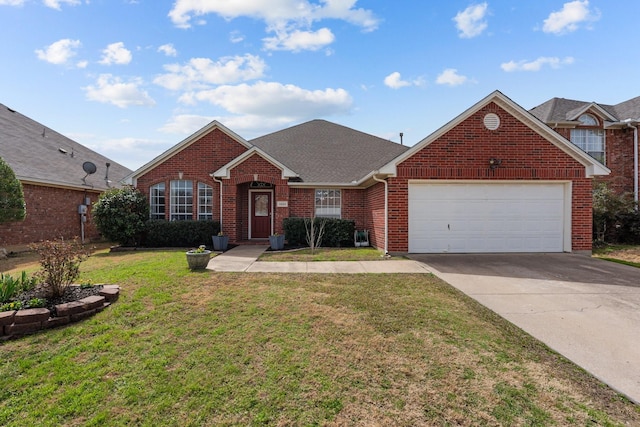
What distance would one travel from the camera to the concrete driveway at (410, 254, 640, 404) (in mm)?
3750

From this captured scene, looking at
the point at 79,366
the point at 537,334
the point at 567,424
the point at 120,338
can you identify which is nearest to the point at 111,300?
the point at 120,338

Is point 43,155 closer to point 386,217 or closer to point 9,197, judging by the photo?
point 9,197

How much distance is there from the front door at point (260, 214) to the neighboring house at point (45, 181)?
6865mm

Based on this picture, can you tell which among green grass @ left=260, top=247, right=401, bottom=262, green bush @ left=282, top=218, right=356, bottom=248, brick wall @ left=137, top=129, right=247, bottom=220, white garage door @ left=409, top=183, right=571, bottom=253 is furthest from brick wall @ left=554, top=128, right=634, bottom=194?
brick wall @ left=137, top=129, right=247, bottom=220

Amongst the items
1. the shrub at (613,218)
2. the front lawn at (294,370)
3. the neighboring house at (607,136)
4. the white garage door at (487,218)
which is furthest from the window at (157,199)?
the neighboring house at (607,136)

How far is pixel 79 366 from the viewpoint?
3570 mm

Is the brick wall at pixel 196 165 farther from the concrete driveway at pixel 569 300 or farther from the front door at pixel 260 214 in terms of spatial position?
the concrete driveway at pixel 569 300

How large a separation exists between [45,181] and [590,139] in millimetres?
25770

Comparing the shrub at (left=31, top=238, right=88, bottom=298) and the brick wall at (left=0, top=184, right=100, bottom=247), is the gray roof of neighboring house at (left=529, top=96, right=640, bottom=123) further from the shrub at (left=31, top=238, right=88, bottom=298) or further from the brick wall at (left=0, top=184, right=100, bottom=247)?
the brick wall at (left=0, top=184, right=100, bottom=247)

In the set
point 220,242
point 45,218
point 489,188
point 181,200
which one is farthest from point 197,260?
point 45,218

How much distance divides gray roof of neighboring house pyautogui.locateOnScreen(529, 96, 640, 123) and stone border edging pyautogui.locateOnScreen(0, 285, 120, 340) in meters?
19.8

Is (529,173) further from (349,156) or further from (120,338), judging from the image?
(120,338)

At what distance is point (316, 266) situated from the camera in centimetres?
867

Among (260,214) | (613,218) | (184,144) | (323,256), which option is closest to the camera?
(323,256)
